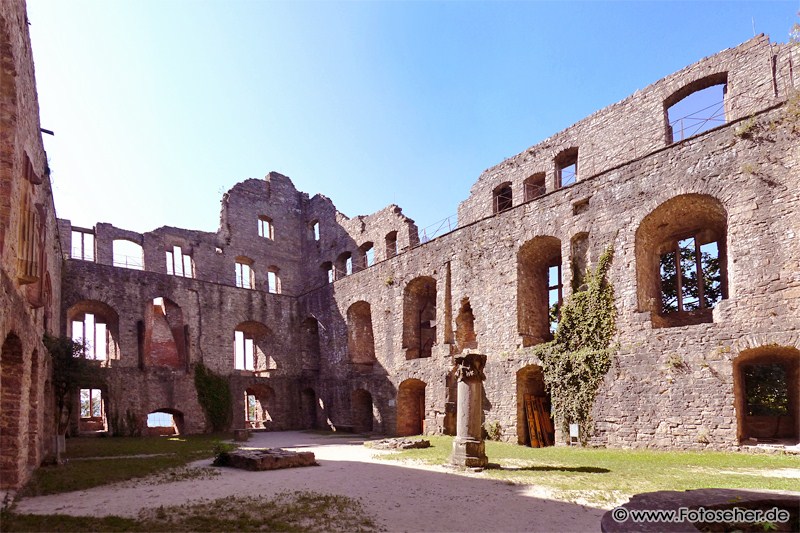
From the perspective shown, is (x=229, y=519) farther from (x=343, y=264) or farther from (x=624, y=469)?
(x=343, y=264)

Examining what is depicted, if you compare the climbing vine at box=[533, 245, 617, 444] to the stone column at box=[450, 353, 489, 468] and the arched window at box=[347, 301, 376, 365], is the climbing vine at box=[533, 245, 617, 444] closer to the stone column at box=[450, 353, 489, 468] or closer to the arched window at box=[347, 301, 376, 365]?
the stone column at box=[450, 353, 489, 468]

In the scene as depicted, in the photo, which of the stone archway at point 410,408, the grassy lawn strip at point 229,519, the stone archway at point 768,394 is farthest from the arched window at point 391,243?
the grassy lawn strip at point 229,519

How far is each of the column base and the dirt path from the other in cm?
51

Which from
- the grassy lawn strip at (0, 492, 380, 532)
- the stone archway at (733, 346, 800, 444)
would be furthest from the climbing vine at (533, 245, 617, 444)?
the grassy lawn strip at (0, 492, 380, 532)

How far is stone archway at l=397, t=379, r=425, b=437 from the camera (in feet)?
65.1

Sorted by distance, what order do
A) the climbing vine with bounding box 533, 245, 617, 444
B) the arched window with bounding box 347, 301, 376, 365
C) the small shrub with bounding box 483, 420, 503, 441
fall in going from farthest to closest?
the arched window with bounding box 347, 301, 376, 365 < the small shrub with bounding box 483, 420, 503, 441 < the climbing vine with bounding box 533, 245, 617, 444

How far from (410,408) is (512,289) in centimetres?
680

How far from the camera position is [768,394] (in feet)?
57.6

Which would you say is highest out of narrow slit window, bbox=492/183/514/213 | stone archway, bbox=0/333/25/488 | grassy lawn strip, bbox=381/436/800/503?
narrow slit window, bbox=492/183/514/213

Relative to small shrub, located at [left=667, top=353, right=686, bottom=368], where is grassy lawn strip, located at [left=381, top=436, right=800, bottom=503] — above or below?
below

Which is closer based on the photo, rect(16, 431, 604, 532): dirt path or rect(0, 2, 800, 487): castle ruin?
rect(16, 431, 604, 532): dirt path

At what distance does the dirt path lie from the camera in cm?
619

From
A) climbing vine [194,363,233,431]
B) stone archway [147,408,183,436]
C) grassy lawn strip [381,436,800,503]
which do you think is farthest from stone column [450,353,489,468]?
stone archway [147,408,183,436]

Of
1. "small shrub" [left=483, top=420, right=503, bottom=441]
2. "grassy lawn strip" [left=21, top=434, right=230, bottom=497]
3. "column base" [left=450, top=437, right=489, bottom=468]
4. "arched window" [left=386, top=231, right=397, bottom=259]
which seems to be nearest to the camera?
"grassy lawn strip" [left=21, top=434, right=230, bottom=497]
